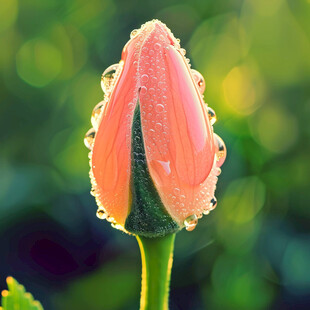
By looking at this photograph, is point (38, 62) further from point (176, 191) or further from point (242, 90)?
point (176, 191)

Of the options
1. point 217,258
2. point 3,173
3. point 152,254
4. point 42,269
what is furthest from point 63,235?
point 152,254

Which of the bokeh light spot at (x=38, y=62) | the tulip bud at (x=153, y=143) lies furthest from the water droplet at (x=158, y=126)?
the bokeh light spot at (x=38, y=62)

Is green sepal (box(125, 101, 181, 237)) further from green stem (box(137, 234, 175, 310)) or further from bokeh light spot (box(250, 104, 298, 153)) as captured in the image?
bokeh light spot (box(250, 104, 298, 153))

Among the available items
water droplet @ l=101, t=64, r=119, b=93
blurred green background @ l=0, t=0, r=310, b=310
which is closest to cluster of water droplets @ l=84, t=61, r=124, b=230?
water droplet @ l=101, t=64, r=119, b=93

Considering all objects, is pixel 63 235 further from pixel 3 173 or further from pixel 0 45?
pixel 0 45

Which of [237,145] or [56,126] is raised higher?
[56,126]

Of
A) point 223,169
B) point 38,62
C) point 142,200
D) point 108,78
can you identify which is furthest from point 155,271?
point 38,62

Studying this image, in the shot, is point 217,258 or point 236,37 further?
point 236,37

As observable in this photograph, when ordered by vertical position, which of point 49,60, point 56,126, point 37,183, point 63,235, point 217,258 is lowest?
point 217,258
